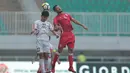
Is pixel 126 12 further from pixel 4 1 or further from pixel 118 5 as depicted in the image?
pixel 4 1

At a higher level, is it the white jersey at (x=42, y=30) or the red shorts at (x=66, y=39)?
the white jersey at (x=42, y=30)

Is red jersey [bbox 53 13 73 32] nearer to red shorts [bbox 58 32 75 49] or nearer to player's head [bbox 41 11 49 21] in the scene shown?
red shorts [bbox 58 32 75 49]

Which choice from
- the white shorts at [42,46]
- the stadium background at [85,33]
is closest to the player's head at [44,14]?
the white shorts at [42,46]

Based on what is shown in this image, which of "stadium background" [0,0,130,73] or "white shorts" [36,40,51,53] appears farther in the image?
"stadium background" [0,0,130,73]

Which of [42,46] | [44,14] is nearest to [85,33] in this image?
[42,46]

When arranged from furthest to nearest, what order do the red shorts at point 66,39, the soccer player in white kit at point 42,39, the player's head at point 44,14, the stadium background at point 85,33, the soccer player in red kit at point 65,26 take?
the stadium background at point 85,33
the red shorts at point 66,39
the soccer player in red kit at point 65,26
the soccer player in white kit at point 42,39
the player's head at point 44,14

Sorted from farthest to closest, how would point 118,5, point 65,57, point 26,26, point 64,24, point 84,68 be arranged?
point 118,5 < point 26,26 < point 65,57 < point 84,68 < point 64,24

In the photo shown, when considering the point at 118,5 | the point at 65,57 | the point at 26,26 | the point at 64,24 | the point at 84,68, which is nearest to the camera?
the point at 64,24

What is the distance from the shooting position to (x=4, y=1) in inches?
1087

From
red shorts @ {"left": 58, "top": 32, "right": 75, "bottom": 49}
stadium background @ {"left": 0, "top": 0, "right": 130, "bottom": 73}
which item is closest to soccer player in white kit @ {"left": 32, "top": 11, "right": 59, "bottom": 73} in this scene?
red shorts @ {"left": 58, "top": 32, "right": 75, "bottom": 49}

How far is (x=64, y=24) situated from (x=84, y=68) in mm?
5908

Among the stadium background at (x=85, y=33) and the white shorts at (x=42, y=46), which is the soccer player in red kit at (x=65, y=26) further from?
the stadium background at (x=85, y=33)

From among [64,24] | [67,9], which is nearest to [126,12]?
[67,9]

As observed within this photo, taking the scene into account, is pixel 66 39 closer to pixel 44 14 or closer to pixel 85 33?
pixel 44 14
